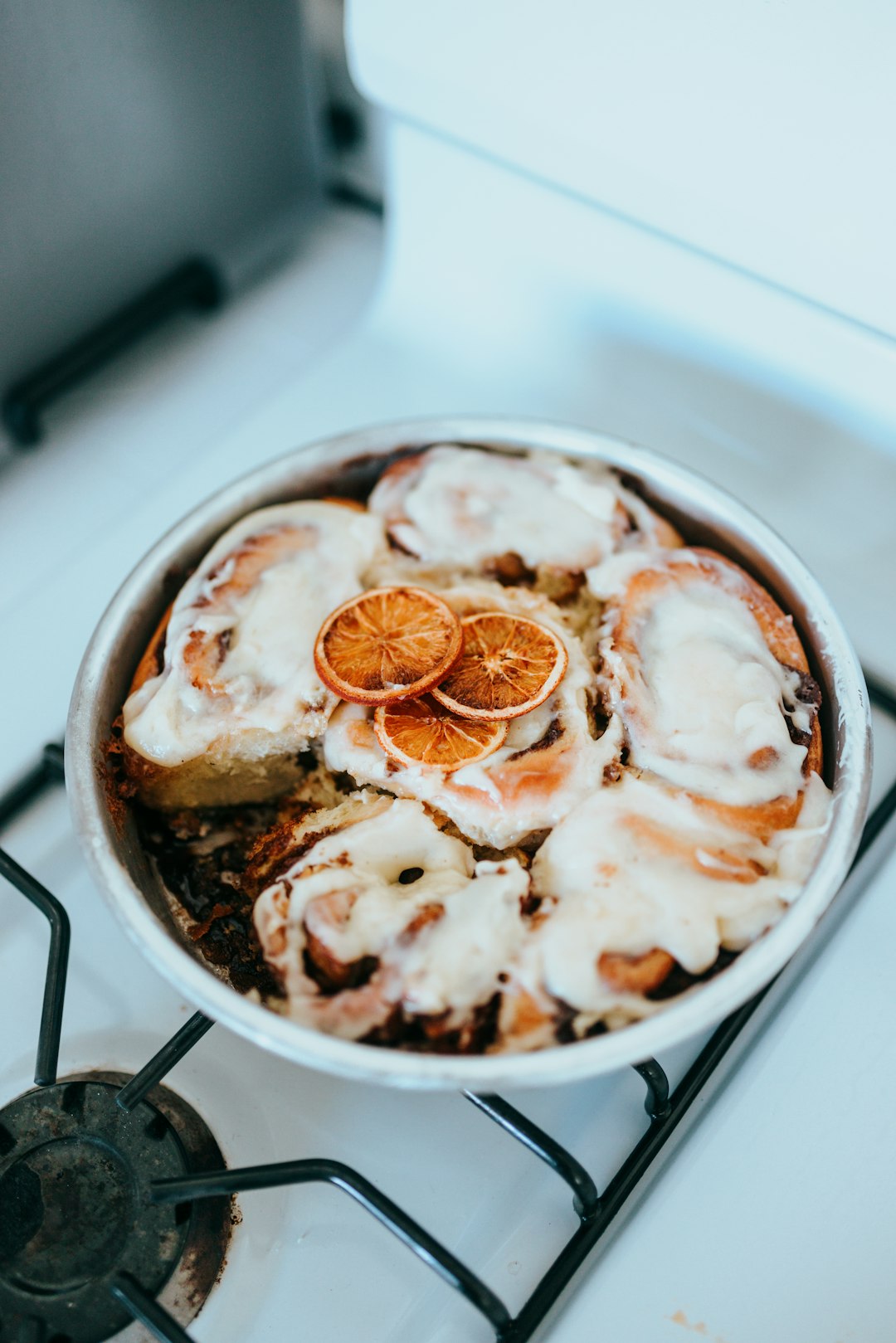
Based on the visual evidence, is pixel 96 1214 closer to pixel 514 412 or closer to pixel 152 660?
pixel 152 660

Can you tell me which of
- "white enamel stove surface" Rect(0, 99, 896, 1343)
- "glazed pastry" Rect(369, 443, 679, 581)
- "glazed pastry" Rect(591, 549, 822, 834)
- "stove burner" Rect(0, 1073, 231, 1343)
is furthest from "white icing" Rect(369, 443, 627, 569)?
"stove burner" Rect(0, 1073, 231, 1343)

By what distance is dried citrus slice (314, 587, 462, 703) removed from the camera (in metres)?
1.21

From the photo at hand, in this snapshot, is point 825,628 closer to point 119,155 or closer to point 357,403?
point 357,403

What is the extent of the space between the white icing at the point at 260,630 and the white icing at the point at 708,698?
1.24 ft

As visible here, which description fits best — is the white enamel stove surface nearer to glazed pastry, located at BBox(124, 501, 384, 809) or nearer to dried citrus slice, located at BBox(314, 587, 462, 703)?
glazed pastry, located at BBox(124, 501, 384, 809)

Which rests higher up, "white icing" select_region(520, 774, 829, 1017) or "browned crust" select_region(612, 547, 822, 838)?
"browned crust" select_region(612, 547, 822, 838)

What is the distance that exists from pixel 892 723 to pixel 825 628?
26cm

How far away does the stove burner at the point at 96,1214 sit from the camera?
1047 mm

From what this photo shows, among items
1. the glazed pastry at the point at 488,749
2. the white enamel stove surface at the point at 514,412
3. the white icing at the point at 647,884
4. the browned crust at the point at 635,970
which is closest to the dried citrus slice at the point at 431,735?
the glazed pastry at the point at 488,749

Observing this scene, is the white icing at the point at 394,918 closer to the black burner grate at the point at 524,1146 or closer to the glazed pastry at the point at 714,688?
the black burner grate at the point at 524,1146

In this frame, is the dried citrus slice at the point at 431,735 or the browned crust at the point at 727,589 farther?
the browned crust at the point at 727,589

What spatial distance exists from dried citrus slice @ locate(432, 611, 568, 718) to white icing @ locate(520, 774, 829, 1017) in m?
0.15

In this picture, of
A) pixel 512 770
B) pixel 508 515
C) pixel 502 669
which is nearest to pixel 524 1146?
pixel 512 770

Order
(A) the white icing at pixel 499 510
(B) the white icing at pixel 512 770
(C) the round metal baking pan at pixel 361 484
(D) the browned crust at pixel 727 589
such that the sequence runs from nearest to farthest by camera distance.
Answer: (C) the round metal baking pan at pixel 361 484
(B) the white icing at pixel 512 770
(D) the browned crust at pixel 727 589
(A) the white icing at pixel 499 510
